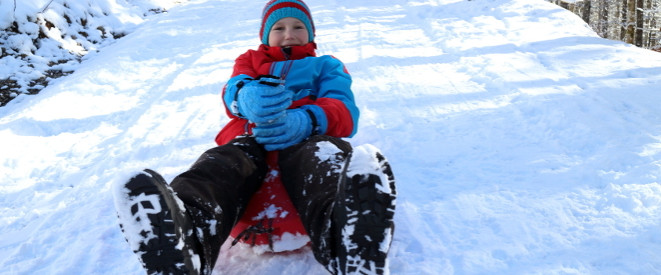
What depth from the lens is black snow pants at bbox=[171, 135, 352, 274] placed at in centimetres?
131

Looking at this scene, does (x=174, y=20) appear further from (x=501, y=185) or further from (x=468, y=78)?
(x=501, y=185)

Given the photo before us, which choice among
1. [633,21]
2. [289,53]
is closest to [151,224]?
[289,53]

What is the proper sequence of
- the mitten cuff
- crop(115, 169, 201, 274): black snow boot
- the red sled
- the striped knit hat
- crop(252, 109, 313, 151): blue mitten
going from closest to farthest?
1. crop(115, 169, 201, 274): black snow boot
2. the red sled
3. crop(252, 109, 313, 151): blue mitten
4. the mitten cuff
5. the striped knit hat

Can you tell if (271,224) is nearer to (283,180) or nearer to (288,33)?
(283,180)

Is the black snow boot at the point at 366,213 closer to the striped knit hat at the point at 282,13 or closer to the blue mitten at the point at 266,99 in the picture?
the blue mitten at the point at 266,99

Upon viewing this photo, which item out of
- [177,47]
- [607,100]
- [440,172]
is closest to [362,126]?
[440,172]

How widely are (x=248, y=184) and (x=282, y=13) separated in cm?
115

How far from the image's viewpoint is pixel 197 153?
9.12 feet

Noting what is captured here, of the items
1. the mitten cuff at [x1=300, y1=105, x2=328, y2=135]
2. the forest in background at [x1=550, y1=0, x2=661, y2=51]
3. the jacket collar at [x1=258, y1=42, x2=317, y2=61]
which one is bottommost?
the forest in background at [x1=550, y1=0, x2=661, y2=51]

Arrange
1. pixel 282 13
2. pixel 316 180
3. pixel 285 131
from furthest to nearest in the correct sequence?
pixel 282 13
pixel 285 131
pixel 316 180

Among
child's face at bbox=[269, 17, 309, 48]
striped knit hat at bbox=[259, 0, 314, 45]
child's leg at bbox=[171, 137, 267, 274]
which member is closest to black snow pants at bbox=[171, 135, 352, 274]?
child's leg at bbox=[171, 137, 267, 274]

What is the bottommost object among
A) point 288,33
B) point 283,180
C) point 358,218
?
point 283,180

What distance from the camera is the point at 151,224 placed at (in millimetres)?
1140

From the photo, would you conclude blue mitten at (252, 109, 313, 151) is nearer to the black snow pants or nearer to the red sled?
the black snow pants
